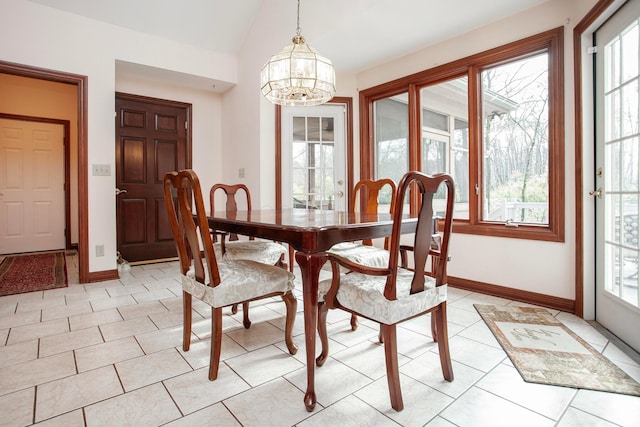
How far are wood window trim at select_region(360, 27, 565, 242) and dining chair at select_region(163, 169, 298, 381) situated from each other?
2088 mm

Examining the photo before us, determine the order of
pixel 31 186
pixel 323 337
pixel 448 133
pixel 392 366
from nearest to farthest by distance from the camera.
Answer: pixel 392 366 < pixel 323 337 < pixel 448 133 < pixel 31 186

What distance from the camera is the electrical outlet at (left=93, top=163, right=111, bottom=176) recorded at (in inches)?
Answer: 137

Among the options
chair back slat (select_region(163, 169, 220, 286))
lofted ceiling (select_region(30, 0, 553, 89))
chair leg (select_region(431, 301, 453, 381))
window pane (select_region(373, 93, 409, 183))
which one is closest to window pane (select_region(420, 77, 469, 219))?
window pane (select_region(373, 93, 409, 183))

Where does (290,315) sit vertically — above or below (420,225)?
below

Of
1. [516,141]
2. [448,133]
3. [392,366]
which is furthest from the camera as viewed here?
[448,133]

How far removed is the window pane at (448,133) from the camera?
3.47m

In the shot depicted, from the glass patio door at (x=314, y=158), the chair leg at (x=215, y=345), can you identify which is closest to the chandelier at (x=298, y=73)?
the chair leg at (x=215, y=345)

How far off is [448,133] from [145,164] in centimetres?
367

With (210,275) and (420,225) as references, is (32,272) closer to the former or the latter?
(210,275)

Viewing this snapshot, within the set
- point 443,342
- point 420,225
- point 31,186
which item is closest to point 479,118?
point 420,225

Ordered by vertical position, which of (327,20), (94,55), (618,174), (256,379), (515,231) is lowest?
(256,379)

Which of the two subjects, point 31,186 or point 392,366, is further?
point 31,186

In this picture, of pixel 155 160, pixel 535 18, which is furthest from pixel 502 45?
pixel 155 160

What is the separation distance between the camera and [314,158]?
420 cm
